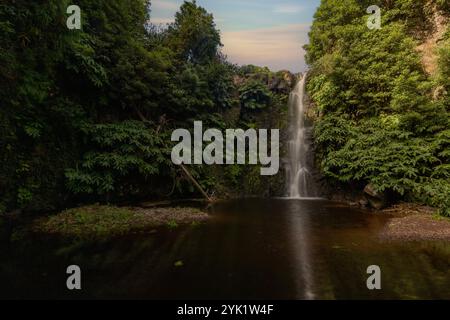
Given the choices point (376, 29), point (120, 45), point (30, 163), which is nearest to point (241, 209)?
point (30, 163)

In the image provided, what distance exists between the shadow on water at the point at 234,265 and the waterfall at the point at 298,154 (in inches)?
297

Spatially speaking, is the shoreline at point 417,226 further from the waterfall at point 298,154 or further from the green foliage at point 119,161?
the green foliage at point 119,161

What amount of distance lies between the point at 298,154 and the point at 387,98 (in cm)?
525

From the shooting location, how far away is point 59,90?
35.4 feet

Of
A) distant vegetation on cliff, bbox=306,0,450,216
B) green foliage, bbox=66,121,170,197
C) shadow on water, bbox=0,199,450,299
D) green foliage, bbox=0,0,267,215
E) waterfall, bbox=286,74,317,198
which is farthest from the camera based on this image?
waterfall, bbox=286,74,317,198

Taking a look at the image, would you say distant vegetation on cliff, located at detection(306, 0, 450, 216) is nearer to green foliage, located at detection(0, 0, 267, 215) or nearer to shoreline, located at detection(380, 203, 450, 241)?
shoreline, located at detection(380, 203, 450, 241)

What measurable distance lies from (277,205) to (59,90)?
31.5 feet

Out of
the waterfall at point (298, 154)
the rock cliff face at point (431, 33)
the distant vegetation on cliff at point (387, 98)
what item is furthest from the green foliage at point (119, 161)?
the rock cliff face at point (431, 33)

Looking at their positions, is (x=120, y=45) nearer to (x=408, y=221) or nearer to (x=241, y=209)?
(x=241, y=209)

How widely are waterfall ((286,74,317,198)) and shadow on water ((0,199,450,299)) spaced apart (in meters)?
7.55

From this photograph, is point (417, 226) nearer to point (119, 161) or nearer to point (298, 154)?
point (298, 154)

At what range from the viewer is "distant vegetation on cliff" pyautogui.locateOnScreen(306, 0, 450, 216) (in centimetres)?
1173

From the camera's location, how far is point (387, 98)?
15.1 metres

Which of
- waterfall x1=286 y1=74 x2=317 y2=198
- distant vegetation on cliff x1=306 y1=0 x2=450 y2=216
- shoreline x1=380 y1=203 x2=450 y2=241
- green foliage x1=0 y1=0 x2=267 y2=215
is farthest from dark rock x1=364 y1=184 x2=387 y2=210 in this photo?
green foliage x1=0 y1=0 x2=267 y2=215
